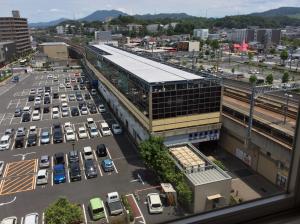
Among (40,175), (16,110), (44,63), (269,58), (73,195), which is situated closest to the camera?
→ (73,195)

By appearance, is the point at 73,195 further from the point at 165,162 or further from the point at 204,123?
the point at 204,123

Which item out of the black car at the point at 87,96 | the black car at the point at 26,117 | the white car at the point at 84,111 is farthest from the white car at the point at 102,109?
the black car at the point at 26,117

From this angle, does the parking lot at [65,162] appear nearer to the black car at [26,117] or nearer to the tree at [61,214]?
the black car at [26,117]

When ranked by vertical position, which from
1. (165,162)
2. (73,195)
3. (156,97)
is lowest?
(73,195)

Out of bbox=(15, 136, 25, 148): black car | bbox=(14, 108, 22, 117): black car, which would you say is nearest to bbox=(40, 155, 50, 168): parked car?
bbox=(15, 136, 25, 148): black car

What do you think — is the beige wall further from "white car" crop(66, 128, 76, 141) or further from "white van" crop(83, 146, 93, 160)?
"white van" crop(83, 146, 93, 160)

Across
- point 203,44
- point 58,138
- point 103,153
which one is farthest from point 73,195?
point 203,44

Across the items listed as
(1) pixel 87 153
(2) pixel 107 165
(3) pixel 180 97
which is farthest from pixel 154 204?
(1) pixel 87 153
